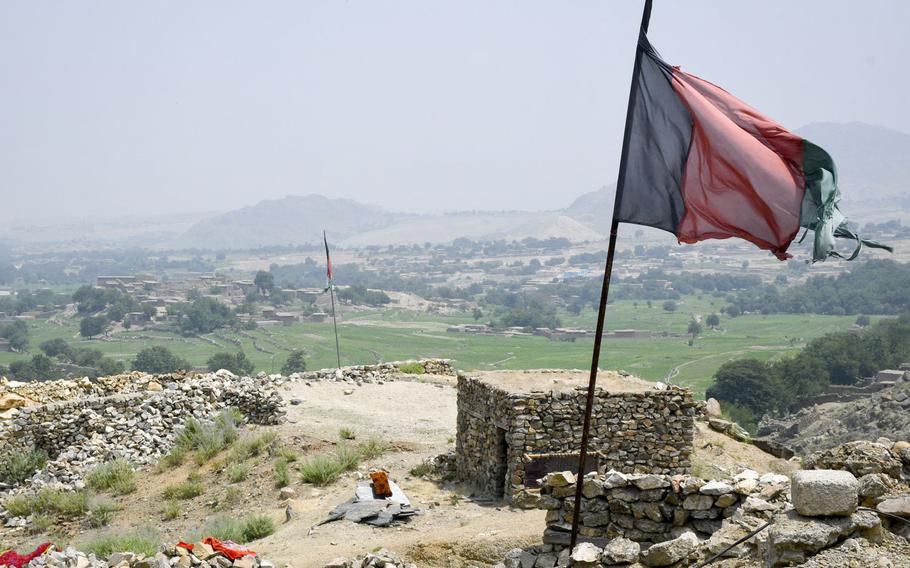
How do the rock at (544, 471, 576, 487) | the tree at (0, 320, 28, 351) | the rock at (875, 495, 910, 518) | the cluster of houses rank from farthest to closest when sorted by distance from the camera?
1. the cluster of houses
2. the tree at (0, 320, 28, 351)
3. the rock at (544, 471, 576, 487)
4. the rock at (875, 495, 910, 518)

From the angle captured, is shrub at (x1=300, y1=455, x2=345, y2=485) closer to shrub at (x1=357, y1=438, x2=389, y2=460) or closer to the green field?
shrub at (x1=357, y1=438, x2=389, y2=460)

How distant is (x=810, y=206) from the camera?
8133mm

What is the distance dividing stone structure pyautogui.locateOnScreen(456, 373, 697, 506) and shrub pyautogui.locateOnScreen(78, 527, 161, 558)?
16.9 ft

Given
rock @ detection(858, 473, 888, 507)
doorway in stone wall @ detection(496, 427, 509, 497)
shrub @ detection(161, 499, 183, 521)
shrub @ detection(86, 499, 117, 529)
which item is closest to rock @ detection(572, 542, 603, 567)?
rock @ detection(858, 473, 888, 507)

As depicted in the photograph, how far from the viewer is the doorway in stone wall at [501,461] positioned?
16312mm

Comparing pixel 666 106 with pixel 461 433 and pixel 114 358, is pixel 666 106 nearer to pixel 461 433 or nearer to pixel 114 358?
pixel 461 433

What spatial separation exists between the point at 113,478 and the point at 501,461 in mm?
7789

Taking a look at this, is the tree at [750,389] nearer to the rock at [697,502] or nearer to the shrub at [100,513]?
the shrub at [100,513]

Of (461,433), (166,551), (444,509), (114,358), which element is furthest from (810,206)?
(114,358)

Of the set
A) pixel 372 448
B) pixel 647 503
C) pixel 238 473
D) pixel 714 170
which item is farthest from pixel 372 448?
pixel 714 170

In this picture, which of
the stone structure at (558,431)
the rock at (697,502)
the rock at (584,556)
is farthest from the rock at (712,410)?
the rock at (584,556)

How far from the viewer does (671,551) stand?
28.5 ft

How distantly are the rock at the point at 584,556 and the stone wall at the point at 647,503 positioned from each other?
1301 millimetres

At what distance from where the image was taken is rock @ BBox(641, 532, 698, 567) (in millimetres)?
8664
